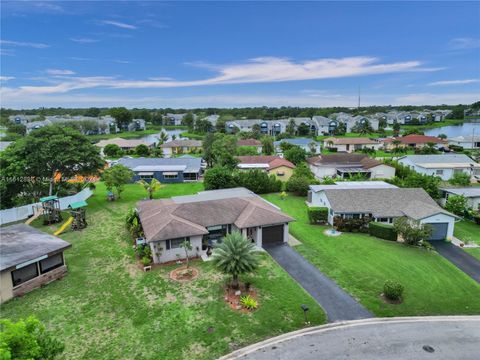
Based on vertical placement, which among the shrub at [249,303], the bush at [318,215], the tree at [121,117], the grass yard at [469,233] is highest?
the tree at [121,117]

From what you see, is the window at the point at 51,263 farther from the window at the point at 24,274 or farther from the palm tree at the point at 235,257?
the palm tree at the point at 235,257

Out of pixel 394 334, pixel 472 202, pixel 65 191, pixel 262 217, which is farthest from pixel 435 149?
pixel 65 191

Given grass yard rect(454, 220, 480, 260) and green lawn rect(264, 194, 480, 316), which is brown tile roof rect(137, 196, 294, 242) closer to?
green lawn rect(264, 194, 480, 316)

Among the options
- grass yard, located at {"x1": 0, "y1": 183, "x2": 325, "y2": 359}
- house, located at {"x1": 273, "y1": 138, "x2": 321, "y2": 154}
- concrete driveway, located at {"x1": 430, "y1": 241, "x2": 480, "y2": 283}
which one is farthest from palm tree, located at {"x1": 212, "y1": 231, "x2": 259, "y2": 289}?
house, located at {"x1": 273, "y1": 138, "x2": 321, "y2": 154}

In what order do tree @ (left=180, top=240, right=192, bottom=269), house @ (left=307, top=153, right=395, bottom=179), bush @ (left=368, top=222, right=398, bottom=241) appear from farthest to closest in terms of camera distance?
house @ (left=307, top=153, right=395, bottom=179) → bush @ (left=368, top=222, right=398, bottom=241) → tree @ (left=180, top=240, right=192, bottom=269)

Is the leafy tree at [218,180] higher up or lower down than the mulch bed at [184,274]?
higher up

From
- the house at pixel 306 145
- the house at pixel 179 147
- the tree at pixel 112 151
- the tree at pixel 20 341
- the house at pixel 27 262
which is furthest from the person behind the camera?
the house at pixel 179 147

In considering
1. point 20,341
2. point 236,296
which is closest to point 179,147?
point 236,296

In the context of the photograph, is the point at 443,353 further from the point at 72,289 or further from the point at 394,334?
the point at 72,289

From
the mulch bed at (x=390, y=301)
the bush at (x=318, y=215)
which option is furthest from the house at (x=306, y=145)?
the mulch bed at (x=390, y=301)
